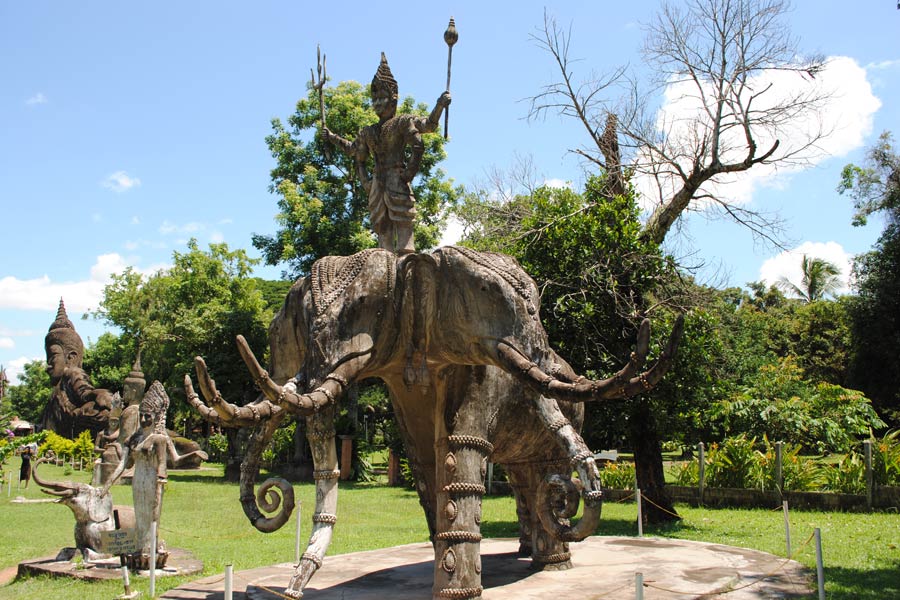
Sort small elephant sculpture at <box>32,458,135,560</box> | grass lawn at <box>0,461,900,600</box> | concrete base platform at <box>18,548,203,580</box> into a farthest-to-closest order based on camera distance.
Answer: small elephant sculpture at <box>32,458,135,560</box>, concrete base platform at <box>18,548,203,580</box>, grass lawn at <box>0,461,900,600</box>

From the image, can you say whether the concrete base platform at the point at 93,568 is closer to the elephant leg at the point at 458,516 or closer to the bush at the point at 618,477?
the elephant leg at the point at 458,516

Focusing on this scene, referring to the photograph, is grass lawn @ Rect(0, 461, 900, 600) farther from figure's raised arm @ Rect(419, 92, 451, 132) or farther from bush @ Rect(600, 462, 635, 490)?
figure's raised arm @ Rect(419, 92, 451, 132)

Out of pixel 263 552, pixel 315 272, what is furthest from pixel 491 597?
pixel 263 552

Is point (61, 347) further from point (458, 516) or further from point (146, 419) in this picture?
point (458, 516)

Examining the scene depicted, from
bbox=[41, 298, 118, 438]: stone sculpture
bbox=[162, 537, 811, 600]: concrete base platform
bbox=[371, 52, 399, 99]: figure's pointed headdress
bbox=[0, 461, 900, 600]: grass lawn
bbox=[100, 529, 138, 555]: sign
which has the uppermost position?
bbox=[371, 52, 399, 99]: figure's pointed headdress

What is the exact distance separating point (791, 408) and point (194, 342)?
1920 centimetres

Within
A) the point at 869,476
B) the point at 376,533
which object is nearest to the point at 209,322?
the point at 376,533

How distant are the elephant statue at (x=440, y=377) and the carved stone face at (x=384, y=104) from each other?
2015 millimetres

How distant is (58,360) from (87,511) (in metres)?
30.3

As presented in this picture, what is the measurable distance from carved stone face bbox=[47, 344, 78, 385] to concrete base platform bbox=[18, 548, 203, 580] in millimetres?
29220

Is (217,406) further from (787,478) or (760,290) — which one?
(760,290)

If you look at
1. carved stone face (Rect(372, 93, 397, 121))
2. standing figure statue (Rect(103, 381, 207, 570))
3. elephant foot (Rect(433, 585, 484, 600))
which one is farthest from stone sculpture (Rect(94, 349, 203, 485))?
carved stone face (Rect(372, 93, 397, 121))

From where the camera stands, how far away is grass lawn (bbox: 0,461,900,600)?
340 inches

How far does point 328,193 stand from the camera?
24953mm
